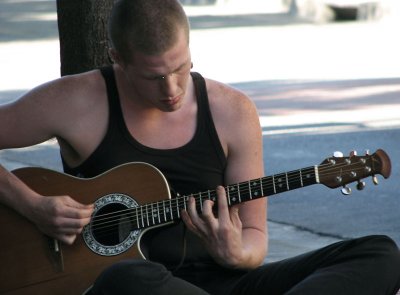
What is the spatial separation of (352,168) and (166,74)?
0.61 meters

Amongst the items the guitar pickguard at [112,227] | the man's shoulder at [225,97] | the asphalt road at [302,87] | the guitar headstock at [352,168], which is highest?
the man's shoulder at [225,97]

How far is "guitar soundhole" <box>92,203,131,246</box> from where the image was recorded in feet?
11.4

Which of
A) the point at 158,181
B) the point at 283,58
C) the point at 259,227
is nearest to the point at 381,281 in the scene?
the point at 259,227

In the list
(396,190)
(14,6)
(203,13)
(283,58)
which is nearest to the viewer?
(396,190)

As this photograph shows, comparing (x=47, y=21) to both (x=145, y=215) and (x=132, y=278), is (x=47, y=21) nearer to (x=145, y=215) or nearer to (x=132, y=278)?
(x=145, y=215)

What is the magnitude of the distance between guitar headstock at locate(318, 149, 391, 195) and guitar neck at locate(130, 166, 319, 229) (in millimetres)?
36

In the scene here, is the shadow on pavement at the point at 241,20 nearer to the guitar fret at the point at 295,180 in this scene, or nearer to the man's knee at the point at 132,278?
the guitar fret at the point at 295,180

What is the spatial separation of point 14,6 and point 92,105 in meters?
18.9

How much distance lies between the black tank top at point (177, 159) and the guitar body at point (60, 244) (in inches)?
1.9

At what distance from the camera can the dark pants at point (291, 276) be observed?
3.10 metres

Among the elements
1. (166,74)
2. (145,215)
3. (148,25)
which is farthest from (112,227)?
(148,25)

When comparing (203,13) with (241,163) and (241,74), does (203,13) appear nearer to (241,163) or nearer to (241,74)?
(241,74)

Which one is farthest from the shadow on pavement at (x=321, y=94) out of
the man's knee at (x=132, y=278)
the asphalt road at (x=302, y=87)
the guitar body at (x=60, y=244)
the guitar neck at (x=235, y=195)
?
the man's knee at (x=132, y=278)

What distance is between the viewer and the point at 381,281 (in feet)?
10.4
